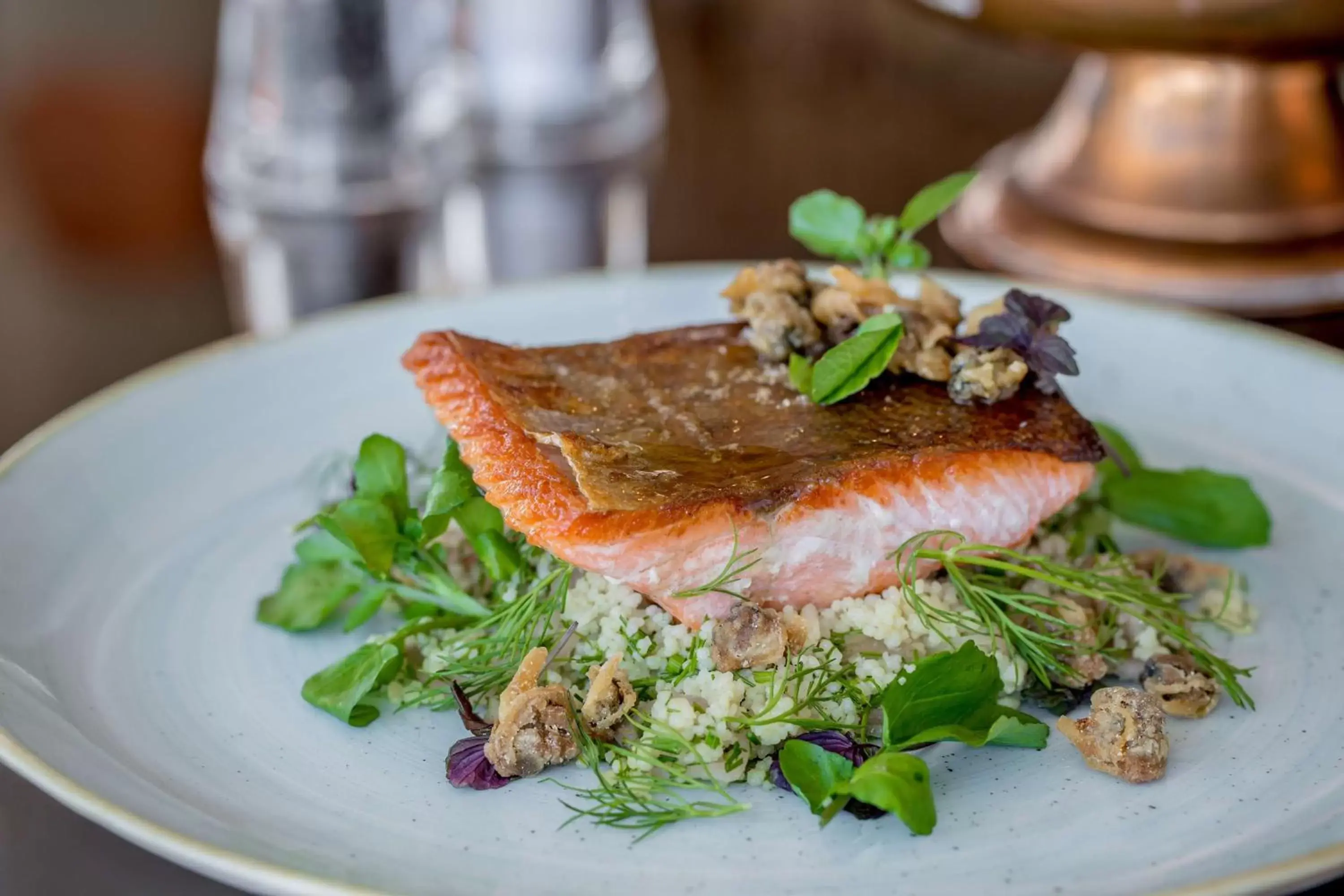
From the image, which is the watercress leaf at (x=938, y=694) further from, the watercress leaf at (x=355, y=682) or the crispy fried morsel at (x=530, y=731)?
the watercress leaf at (x=355, y=682)

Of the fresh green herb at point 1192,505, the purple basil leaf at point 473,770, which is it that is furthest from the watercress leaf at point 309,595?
the fresh green herb at point 1192,505

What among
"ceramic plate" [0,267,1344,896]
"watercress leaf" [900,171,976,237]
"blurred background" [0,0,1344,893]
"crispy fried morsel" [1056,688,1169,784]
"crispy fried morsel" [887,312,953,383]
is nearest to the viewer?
"ceramic plate" [0,267,1344,896]

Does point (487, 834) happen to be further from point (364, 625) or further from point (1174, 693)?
point (1174, 693)

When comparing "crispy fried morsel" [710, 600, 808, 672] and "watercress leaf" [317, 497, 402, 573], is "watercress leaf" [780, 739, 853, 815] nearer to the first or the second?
"crispy fried morsel" [710, 600, 808, 672]

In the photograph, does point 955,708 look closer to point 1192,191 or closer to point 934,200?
point 934,200

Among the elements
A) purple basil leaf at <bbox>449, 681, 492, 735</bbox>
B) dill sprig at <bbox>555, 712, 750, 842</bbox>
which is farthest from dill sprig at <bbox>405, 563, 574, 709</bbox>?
dill sprig at <bbox>555, 712, 750, 842</bbox>

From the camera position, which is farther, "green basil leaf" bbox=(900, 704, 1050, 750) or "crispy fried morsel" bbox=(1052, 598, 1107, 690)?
"crispy fried morsel" bbox=(1052, 598, 1107, 690)

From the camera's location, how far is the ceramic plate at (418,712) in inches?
57.0

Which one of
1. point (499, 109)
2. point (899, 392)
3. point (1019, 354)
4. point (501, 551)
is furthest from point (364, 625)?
point (499, 109)

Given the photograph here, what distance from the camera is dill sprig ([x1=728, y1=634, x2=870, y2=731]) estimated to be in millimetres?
1612

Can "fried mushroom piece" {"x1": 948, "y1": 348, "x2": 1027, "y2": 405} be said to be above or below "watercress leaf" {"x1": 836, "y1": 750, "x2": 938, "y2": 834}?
above

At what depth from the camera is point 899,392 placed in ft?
6.37

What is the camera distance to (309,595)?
75.2 inches

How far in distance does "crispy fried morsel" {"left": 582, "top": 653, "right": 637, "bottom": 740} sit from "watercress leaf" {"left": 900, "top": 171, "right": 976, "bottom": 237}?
31.2 inches
